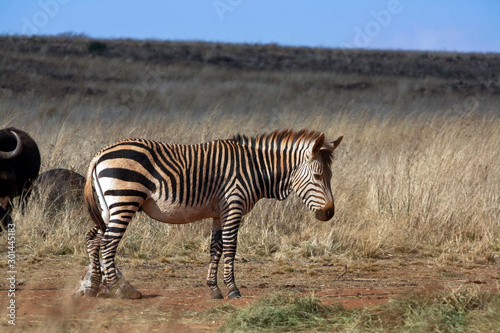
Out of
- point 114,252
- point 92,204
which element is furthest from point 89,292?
point 92,204

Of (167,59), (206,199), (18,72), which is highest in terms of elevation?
(167,59)

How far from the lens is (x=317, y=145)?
5.76 m

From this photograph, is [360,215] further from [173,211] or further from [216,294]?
[173,211]

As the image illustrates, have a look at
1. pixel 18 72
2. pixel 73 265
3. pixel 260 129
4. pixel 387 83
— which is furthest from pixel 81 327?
pixel 387 83

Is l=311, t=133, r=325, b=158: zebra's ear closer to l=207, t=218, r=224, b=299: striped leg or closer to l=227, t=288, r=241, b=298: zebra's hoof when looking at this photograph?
l=207, t=218, r=224, b=299: striped leg

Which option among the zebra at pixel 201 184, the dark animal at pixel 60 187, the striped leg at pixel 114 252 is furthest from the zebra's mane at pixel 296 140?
the dark animal at pixel 60 187

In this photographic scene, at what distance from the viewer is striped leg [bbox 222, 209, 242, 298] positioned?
18.9 feet

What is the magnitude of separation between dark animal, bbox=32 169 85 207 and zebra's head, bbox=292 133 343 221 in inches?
154

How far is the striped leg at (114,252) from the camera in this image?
5.49 m

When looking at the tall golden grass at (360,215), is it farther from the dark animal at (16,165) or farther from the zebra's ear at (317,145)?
the zebra's ear at (317,145)

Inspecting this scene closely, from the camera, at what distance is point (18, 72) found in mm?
27500

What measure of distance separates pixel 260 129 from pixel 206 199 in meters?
6.63

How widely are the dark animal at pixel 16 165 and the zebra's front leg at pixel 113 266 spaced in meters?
3.35

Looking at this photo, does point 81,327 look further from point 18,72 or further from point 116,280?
point 18,72
